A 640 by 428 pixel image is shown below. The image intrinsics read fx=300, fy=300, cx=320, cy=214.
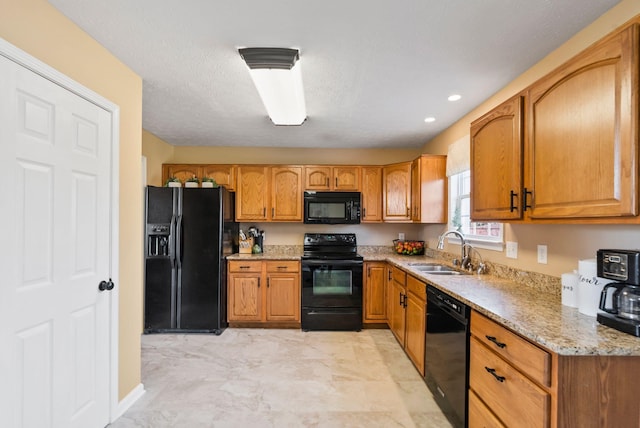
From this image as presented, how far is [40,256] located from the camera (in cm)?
146

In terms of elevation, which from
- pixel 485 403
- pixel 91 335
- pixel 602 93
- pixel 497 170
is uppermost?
pixel 602 93

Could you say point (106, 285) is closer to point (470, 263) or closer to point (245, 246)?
point (245, 246)

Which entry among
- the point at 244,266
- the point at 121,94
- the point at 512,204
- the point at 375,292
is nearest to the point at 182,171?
the point at 244,266

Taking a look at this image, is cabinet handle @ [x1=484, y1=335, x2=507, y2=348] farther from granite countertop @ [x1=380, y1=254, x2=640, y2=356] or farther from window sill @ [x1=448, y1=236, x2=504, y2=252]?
window sill @ [x1=448, y1=236, x2=504, y2=252]

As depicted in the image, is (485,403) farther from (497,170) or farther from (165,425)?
(165,425)

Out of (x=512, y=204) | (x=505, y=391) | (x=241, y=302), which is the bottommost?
(x=241, y=302)

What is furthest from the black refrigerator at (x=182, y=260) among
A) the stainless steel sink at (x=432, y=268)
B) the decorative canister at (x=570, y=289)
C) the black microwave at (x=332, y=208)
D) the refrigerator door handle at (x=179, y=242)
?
the decorative canister at (x=570, y=289)

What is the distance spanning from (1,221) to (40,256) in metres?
0.25

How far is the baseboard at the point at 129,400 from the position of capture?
2027 mm

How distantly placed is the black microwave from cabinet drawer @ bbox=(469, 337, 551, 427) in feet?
8.03

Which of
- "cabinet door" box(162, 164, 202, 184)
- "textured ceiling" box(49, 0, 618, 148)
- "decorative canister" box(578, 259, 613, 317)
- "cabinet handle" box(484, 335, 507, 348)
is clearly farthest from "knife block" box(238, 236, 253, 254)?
"decorative canister" box(578, 259, 613, 317)

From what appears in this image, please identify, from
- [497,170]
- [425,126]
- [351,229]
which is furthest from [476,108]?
[351,229]

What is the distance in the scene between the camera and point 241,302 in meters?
3.71

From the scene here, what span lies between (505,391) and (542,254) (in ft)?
3.34
